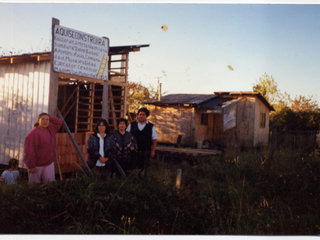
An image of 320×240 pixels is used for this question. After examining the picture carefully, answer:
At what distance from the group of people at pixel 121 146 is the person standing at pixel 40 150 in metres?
0.75

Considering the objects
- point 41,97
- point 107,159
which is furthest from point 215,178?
point 41,97

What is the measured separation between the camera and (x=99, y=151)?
5.59 m

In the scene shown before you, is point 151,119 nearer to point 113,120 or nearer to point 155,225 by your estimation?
point 113,120

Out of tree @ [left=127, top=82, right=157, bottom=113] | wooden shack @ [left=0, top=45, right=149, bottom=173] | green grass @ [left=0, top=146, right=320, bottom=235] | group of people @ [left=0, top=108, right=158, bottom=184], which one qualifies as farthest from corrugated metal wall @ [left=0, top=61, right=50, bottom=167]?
tree @ [left=127, top=82, right=157, bottom=113]

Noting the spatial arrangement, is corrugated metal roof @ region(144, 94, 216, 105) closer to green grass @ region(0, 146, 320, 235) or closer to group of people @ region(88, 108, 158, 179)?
group of people @ region(88, 108, 158, 179)

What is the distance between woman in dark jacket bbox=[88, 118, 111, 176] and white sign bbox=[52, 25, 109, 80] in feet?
6.46

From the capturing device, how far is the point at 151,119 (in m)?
20.0

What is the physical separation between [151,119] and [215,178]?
40.2ft

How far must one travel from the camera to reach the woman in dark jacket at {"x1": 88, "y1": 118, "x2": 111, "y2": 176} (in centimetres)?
553

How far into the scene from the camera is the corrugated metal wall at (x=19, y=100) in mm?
7266

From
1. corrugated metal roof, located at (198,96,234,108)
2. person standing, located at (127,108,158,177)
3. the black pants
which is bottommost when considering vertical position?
the black pants

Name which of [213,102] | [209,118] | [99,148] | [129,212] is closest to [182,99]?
[213,102]

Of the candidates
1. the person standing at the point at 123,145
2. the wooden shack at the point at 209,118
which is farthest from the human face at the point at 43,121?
the wooden shack at the point at 209,118

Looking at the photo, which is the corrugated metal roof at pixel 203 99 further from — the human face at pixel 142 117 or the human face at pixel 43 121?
the human face at pixel 43 121
